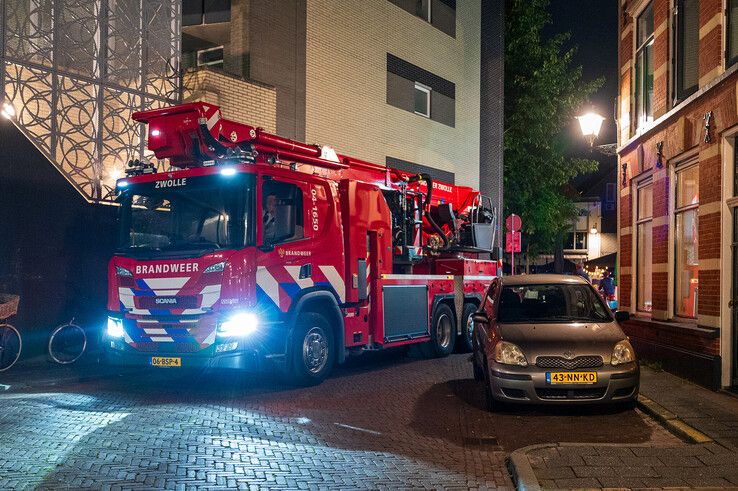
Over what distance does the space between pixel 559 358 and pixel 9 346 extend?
841cm

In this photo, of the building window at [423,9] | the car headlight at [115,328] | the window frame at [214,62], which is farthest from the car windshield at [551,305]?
the building window at [423,9]

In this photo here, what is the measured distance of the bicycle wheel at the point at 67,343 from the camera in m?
12.4

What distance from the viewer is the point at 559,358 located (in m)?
8.54

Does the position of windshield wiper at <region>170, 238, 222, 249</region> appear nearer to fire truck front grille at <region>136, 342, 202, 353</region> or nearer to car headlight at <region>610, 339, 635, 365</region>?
fire truck front grille at <region>136, 342, 202, 353</region>

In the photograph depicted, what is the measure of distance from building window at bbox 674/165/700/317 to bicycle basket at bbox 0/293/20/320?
1042 centimetres

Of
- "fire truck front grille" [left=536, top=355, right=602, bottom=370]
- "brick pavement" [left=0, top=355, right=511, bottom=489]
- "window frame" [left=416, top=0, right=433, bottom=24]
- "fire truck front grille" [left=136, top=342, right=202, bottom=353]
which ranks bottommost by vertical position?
"brick pavement" [left=0, top=355, right=511, bottom=489]

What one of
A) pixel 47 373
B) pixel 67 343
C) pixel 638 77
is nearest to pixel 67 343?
pixel 67 343

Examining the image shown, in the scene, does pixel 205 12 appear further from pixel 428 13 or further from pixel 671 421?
pixel 671 421

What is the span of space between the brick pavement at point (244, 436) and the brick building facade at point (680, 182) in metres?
3.54

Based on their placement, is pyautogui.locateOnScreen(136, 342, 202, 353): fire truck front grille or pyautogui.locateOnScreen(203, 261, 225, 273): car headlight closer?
pyautogui.locateOnScreen(203, 261, 225, 273): car headlight

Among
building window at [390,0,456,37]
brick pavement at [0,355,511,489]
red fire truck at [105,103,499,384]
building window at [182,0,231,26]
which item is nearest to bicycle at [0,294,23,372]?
brick pavement at [0,355,511,489]

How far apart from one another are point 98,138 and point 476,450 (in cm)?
973

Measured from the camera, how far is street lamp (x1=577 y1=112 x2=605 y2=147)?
1588 centimetres

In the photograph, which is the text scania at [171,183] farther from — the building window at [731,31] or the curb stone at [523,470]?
the building window at [731,31]
